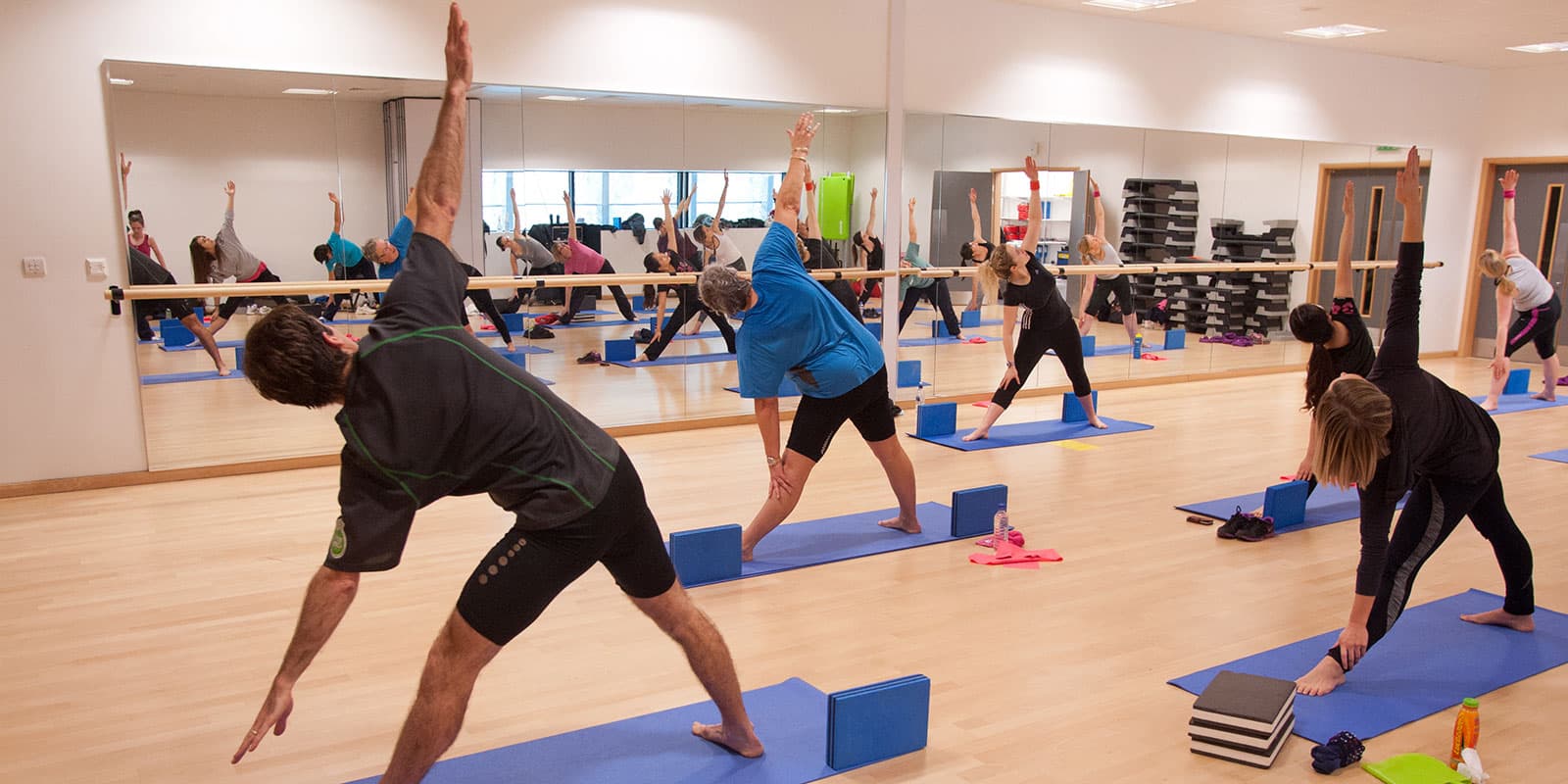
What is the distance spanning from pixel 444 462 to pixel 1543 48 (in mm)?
10660

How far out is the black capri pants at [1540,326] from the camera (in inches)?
307

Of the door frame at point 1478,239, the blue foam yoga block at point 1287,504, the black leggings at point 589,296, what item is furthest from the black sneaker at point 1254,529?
the door frame at point 1478,239

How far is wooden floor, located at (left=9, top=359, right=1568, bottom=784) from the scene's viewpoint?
2836 mm

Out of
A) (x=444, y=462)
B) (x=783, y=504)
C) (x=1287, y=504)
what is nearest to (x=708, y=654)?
(x=444, y=462)

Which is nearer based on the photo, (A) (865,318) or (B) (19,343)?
(B) (19,343)

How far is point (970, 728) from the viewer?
2.96 m

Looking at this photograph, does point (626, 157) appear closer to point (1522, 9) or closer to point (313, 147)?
point (313, 147)

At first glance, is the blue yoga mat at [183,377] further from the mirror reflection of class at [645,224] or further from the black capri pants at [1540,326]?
the black capri pants at [1540,326]

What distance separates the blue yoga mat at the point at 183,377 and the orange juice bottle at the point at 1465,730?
17.9 feet

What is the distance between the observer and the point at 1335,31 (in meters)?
8.79

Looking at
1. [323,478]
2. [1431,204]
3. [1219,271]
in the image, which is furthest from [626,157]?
[1431,204]

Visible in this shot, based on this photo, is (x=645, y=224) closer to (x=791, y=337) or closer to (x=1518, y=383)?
(x=791, y=337)

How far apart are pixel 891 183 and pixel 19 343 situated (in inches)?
196

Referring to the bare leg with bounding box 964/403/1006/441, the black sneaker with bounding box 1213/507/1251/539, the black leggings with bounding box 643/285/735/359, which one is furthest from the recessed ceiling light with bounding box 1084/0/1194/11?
the black sneaker with bounding box 1213/507/1251/539
